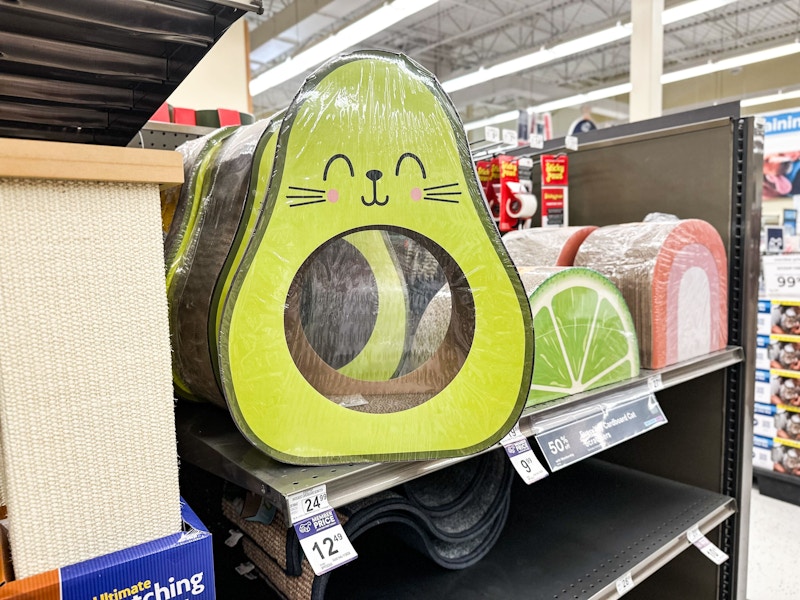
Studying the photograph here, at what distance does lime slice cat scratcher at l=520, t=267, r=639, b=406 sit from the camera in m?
1.17

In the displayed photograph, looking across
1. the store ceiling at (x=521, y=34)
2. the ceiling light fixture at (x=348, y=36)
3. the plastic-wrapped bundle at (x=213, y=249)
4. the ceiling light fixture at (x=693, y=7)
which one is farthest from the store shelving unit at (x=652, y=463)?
the store ceiling at (x=521, y=34)

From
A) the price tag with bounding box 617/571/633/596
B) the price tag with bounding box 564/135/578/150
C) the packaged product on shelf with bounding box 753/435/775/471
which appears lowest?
the packaged product on shelf with bounding box 753/435/775/471

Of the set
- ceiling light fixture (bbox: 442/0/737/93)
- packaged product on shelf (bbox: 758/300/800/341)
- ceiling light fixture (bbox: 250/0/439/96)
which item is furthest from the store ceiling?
packaged product on shelf (bbox: 758/300/800/341)

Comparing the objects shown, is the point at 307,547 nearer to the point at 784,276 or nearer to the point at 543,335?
the point at 543,335

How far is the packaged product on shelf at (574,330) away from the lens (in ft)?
3.81

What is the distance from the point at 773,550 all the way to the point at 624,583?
2125mm

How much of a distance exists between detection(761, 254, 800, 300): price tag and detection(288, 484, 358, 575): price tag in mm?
3516

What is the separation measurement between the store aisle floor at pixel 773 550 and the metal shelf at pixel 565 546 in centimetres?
110

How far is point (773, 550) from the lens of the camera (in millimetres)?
2838

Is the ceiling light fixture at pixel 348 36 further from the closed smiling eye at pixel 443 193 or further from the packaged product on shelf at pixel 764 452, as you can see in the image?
the closed smiling eye at pixel 443 193

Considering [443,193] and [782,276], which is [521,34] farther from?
[443,193]

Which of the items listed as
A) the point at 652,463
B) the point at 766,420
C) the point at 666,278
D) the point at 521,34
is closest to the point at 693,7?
the point at 766,420

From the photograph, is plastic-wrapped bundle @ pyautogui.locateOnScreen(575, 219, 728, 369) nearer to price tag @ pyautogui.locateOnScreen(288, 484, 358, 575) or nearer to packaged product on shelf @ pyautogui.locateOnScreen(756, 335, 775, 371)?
price tag @ pyautogui.locateOnScreen(288, 484, 358, 575)

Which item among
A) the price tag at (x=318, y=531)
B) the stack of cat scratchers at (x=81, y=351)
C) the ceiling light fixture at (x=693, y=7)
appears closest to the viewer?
the stack of cat scratchers at (x=81, y=351)
